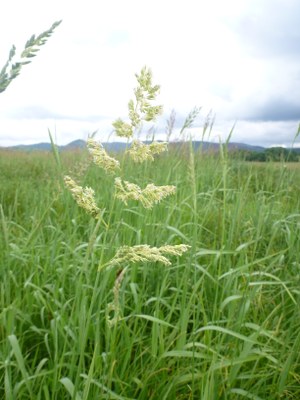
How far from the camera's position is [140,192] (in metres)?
1.14

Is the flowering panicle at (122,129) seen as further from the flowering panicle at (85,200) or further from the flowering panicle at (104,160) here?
the flowering panicle at (85,200)

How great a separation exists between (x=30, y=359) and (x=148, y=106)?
61.1 inches

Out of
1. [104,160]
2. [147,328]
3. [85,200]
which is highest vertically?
[104,160]

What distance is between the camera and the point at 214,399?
69.2 inches

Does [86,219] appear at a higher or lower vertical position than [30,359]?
higher

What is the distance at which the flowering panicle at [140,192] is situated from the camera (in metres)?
1.11

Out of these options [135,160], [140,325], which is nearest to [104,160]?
[135,160]

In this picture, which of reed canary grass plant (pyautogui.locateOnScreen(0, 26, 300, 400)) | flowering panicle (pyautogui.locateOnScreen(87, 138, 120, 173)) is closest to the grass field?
reed canary grass plant (pyautogui.locateOnScreen(0, 26, 300, 400))

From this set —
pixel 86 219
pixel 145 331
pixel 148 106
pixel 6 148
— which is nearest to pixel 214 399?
pixel 145 331

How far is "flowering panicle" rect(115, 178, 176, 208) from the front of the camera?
1.11 m

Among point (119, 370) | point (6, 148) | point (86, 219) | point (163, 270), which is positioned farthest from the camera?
point (6, 148)

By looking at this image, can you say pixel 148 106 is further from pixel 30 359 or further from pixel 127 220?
pixel 127 220

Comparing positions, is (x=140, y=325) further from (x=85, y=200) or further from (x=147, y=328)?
(x=85, y=200)

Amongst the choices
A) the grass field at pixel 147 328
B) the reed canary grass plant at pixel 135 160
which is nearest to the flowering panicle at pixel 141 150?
the reed canary grass plant at pixel 135 160
